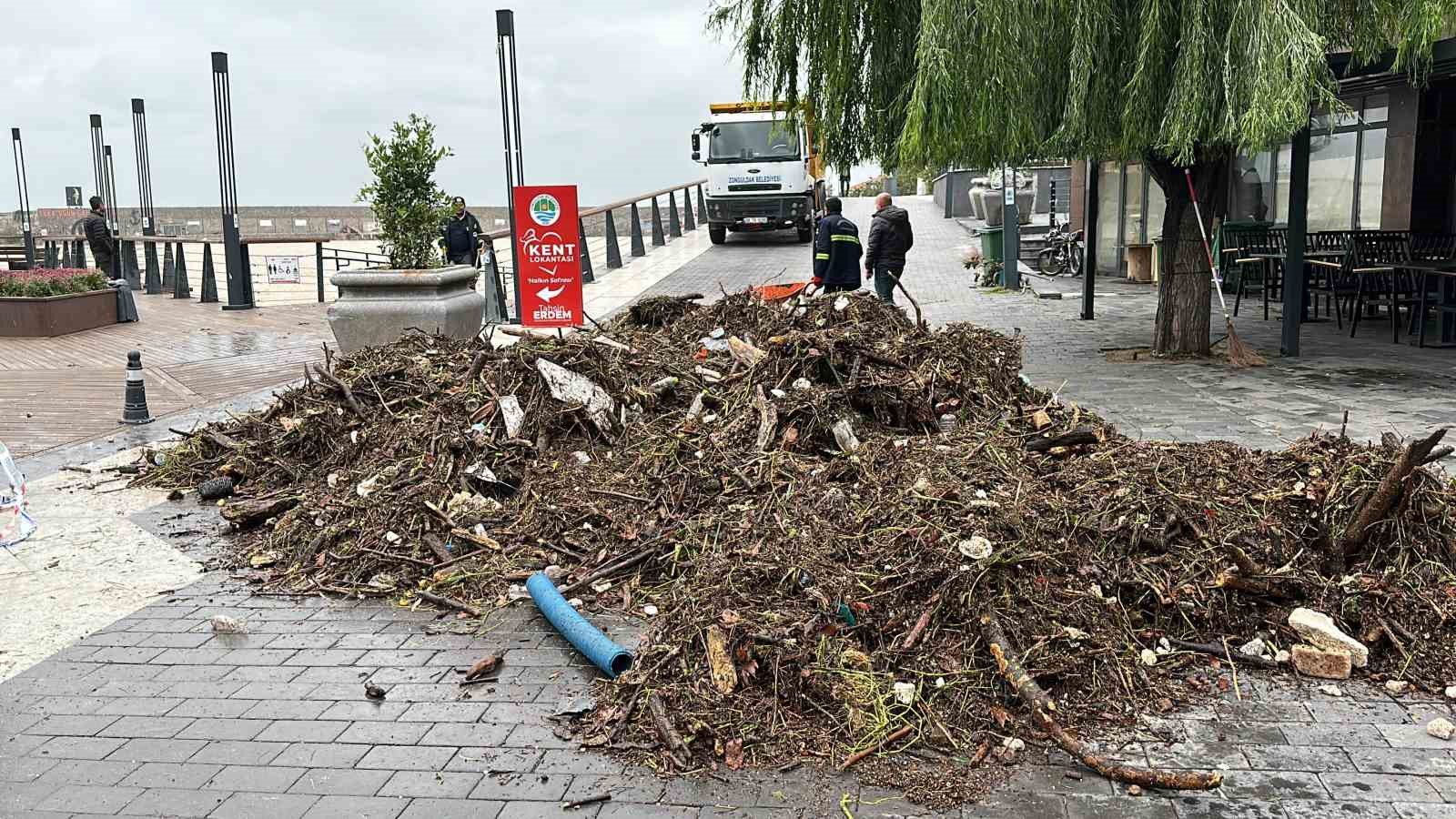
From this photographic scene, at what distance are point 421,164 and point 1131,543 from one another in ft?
30.3

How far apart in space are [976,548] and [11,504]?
4.29m

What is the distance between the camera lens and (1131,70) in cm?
1016

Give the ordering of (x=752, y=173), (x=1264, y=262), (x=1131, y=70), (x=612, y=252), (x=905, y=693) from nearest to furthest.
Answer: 1. (x=905, y=693)
2. (x=1131, y=70)
3. (x=1264, y=262)
4. (x=612, y=252)
5. (x=752, y=173)

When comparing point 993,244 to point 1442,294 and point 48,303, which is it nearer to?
point 1442,294

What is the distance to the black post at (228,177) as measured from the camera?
65.3 feet

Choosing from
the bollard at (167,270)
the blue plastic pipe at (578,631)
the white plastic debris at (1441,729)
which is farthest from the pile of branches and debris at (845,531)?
the bollard at (167,270)

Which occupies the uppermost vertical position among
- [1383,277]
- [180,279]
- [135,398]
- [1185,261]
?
[1185,261]

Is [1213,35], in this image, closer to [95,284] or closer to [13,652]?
[13,652]

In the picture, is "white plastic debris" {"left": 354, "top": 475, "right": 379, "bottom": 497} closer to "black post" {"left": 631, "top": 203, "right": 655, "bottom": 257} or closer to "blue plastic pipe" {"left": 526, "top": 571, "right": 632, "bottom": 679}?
"blue plastic pipe" {"left": 526, "top": 571, "right": 632, "bottom": 679}

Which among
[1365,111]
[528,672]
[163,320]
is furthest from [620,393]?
[163,320]

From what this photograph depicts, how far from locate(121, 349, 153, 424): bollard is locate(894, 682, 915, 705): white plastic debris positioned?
843 cm

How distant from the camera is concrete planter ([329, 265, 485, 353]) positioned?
12.0 m

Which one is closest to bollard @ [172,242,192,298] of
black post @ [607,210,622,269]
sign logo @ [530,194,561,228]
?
black post @ [607,210,622,269]

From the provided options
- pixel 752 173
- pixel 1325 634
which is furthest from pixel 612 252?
pixel 1325 634
